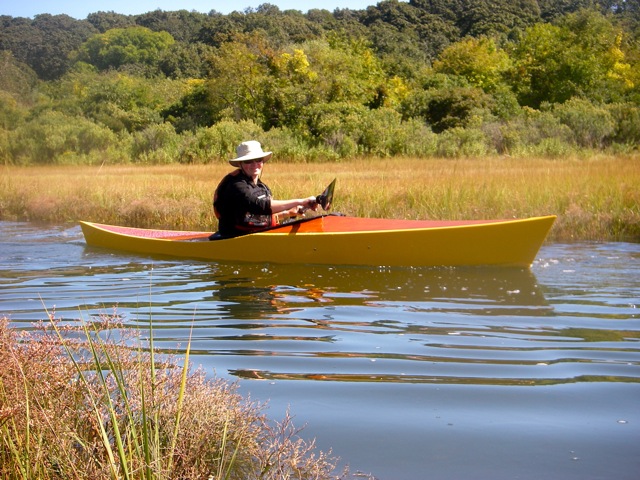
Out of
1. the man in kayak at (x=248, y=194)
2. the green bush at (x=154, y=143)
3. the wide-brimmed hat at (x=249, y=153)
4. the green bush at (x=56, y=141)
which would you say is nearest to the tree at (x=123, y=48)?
the green bush at (x=56, y=141)

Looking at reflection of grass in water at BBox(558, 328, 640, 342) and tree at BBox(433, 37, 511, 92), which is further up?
tree at BBox(433, 37, 511, 92)

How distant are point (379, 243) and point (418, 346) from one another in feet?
9.85

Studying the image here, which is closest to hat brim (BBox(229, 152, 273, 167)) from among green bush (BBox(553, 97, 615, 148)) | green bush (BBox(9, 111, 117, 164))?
green bush (BBox(553, 97, 615, 148))

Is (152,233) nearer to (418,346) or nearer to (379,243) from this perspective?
(379,243)

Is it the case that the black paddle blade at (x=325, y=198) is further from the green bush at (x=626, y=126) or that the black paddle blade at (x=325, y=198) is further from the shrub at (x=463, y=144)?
the green bush at (x=626, y=126)

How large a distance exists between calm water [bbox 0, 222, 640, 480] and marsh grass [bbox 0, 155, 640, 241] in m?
1.28

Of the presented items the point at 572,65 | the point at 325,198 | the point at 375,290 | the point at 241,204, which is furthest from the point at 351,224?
the point at 572,65

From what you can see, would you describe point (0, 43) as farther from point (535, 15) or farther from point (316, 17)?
point (535, 15)

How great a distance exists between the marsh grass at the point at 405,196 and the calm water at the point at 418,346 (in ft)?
4.19

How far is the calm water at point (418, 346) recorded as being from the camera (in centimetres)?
325

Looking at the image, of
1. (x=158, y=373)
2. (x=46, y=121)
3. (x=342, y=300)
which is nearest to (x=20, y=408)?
(x=158, y=373)

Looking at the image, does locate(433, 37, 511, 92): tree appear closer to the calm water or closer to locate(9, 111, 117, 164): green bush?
locate(9, 111, 117, 164): green bush

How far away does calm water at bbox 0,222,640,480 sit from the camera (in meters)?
3.25

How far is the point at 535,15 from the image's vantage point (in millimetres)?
70688
